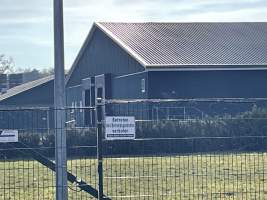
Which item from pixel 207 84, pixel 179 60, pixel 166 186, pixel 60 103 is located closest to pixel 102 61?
pixel 179 60

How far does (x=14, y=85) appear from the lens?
242 ft

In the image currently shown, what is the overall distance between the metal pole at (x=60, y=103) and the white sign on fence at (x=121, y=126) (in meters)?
0.74

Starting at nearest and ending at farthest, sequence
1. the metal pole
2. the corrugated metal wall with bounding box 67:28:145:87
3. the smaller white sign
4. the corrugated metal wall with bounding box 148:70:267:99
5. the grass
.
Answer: the metal pole → the smaller white sign → the grass → the corrugated metal wall with bounding box 148:70:267:99 → the corrugated metal wall with bounding box 67:28:145:87

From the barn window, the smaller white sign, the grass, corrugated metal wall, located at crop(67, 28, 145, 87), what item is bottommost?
the grass

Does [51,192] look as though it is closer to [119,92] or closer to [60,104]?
[60,104]

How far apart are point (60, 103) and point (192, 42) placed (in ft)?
98.4

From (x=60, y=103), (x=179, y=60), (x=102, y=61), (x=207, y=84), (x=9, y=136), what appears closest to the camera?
(x=60, y=103)

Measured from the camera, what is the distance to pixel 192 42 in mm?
39688

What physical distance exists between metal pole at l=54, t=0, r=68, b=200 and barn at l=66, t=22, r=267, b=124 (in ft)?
78.3

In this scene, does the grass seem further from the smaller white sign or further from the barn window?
the barn window

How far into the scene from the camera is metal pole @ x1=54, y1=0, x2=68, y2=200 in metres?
10.1

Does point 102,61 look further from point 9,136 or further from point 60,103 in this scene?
point 60,103

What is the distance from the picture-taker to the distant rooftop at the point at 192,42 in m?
36.2

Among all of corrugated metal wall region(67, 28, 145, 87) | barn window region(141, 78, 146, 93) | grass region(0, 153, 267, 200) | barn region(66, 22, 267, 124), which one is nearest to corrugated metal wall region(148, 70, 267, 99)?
barn region(66, 22, 267, 124)
